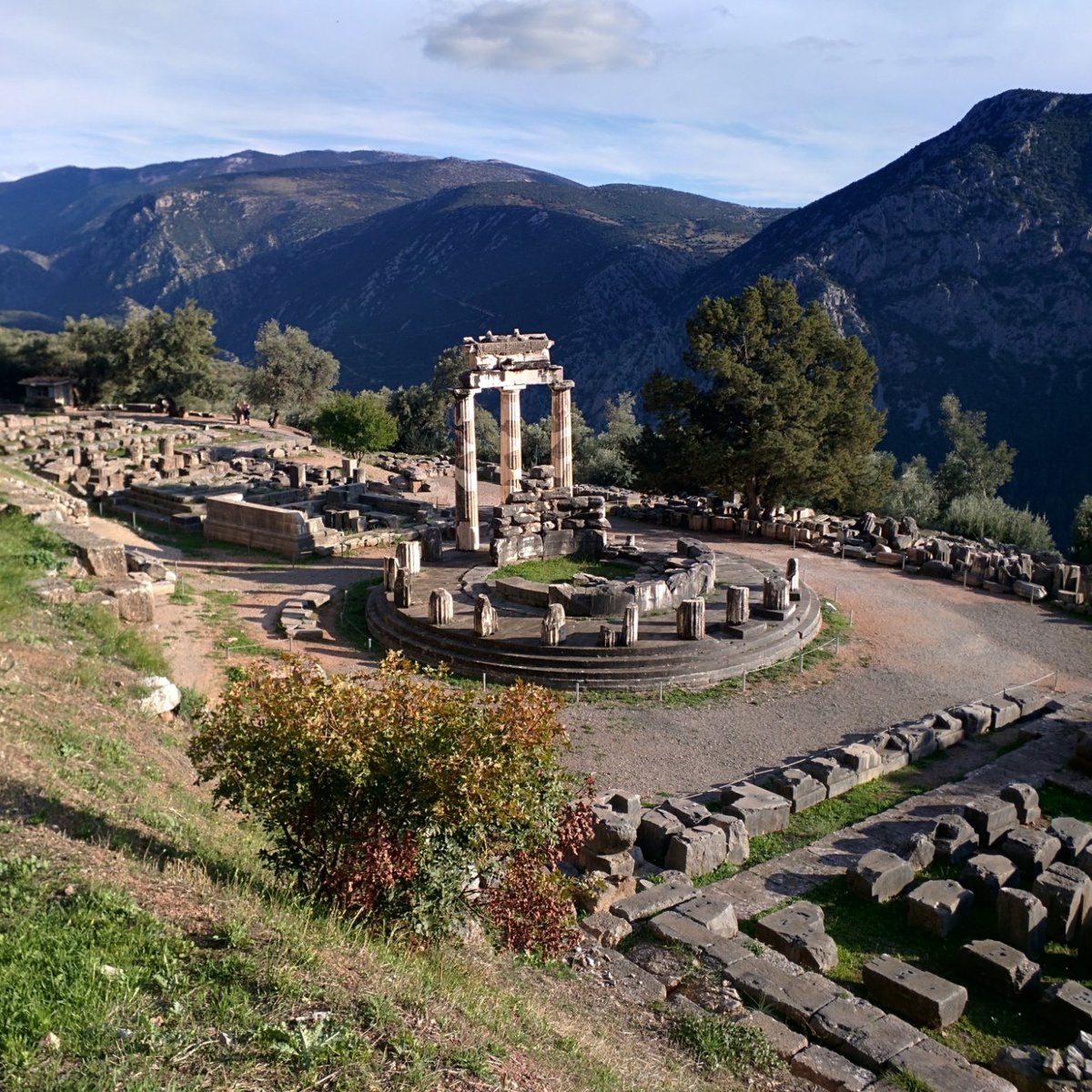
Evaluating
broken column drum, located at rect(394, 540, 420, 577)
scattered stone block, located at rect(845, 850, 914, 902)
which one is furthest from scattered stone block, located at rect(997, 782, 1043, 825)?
broken column drum, located at rect(394, 540, 420, 577)

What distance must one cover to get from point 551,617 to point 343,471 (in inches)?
913

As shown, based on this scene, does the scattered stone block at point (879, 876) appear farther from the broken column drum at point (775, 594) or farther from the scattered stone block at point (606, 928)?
the broken column drum at point (775, 594)

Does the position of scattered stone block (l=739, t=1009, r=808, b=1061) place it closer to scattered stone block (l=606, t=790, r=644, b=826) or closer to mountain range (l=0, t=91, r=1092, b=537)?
scattered stone block (l=606, t=790, r=644, b=826)

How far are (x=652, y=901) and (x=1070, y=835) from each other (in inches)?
238

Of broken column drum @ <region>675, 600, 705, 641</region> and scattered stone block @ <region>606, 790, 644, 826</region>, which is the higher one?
broken column drum @ <region>675, 600, 705, 641</region>

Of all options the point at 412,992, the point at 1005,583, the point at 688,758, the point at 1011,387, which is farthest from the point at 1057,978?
the point at 1011,387

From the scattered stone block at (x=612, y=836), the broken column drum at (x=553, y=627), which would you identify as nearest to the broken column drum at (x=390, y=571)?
the broken column drum at (x=553, y=627)

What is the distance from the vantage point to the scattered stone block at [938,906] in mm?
11266

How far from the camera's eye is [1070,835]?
13016mm

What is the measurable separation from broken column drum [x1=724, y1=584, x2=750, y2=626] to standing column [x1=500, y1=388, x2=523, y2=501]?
1118 centimetres

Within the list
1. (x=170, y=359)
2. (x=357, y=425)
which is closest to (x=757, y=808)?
(x=357, y=425)

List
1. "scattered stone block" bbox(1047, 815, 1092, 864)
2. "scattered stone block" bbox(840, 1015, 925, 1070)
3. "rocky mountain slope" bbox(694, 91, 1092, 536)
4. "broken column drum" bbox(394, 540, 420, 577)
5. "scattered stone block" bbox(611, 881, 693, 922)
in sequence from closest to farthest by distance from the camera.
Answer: "scattered stone block" bbox(840, 1015, 925, 1070) < "scattered stone block" bbox(611, 881, 693, 922) < "scattered stone block" bbox(1047, 815, 1092, 864) < "broken column drum" bbox(394, 540, 420, 577) < "rocky mountain slope" bbox(694, 91, 1092, 536)

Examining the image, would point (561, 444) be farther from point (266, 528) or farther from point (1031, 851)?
point (1031, 851)

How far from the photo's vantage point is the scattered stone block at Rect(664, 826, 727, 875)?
12570mm
